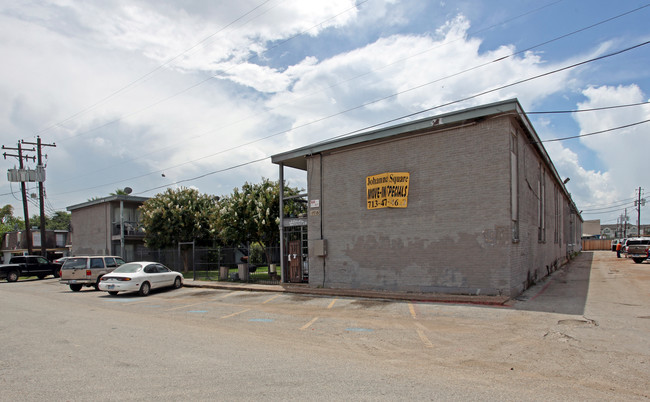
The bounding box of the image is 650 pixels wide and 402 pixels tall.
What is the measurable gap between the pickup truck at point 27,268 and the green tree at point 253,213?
15408mm

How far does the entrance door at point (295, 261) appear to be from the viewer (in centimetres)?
1919

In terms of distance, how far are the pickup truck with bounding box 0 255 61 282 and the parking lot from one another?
18186 mm

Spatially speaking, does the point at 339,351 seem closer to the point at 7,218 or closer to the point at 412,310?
the point at 412,310

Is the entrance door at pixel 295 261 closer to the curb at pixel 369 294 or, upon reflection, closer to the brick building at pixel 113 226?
the curb at pixel 369 294

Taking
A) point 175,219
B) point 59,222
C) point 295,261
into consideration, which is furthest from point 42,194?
point 59,222

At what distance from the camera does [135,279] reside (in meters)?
17.2

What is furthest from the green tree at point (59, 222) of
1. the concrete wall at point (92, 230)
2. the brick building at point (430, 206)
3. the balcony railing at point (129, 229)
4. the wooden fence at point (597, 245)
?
the wooden fence at point (597, 245)

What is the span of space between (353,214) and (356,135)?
3071 mm

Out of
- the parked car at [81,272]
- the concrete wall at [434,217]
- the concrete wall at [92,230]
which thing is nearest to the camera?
the concrete wall at [434,217]

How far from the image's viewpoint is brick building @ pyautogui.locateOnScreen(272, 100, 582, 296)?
13.3 meters

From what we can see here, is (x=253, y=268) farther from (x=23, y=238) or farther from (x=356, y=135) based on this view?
(x=23, y=238)

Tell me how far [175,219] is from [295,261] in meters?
14.0

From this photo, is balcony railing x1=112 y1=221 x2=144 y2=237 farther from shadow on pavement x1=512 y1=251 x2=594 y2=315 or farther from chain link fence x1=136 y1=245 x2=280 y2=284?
shadow on pavement x1=512 y1=251 x2=594 y2=315

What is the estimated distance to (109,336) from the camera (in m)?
8.74
